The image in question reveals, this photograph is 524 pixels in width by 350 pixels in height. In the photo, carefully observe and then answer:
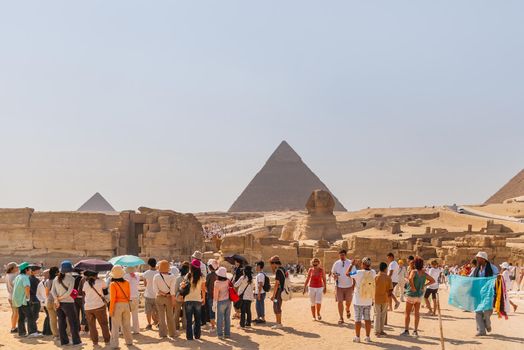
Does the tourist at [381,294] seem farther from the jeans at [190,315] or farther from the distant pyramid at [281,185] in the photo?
the distant pyramid at [281,185]

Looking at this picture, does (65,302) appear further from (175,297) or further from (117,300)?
(175,297)

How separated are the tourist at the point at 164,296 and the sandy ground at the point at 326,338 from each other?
0.16 m

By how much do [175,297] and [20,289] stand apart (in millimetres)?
2302

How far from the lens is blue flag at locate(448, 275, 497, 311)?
760 centimetres

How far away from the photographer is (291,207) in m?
92.5

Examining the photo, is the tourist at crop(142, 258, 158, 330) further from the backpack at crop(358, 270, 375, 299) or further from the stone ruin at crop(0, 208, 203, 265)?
the stone ruin at crop(0, 208, 203, 265)

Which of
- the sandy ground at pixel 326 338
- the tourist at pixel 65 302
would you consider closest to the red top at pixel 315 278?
the sandy ground at pixel 326 338

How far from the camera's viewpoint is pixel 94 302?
686cm

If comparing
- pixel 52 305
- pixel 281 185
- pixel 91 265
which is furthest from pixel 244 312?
pixel 281 185

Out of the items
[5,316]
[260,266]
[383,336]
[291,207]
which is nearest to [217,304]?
[260,266]

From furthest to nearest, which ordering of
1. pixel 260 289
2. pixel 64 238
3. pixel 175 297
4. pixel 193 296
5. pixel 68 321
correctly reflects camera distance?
pixel 64 238 → pixel 260 289 → pixel 175 297 → pixel 193 296 → pixel 68 321

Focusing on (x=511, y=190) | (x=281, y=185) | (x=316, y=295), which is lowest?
(x=316, y=295)

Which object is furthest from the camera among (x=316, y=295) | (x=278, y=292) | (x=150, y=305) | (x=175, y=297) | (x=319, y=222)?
(x=319, y=222)

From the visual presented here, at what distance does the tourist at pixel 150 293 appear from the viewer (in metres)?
7.88
